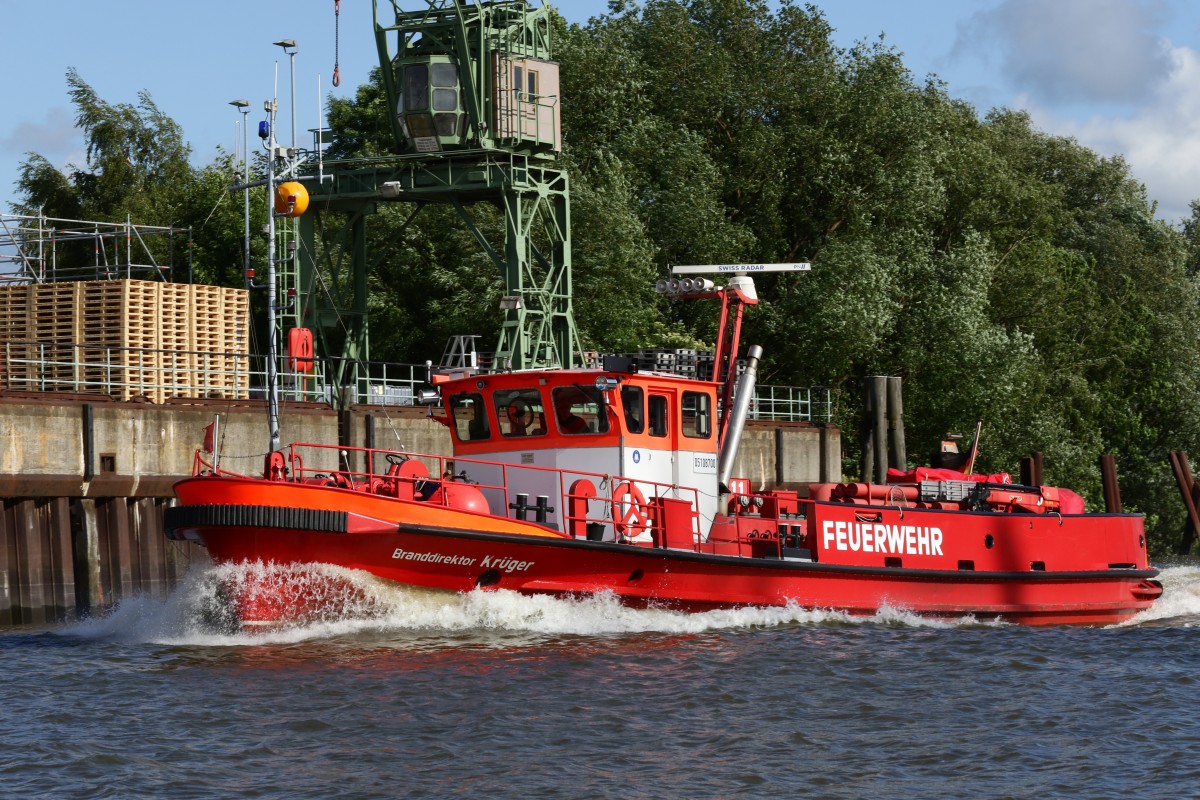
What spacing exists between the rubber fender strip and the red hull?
10 mm

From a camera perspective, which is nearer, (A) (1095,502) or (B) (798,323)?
(B) (798,323)

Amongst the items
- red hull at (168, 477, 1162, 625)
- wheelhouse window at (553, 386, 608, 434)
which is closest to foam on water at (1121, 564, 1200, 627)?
red hull at (168, 477, 1162, 625)

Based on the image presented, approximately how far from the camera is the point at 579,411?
19.0 meters

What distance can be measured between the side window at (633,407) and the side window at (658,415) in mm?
147

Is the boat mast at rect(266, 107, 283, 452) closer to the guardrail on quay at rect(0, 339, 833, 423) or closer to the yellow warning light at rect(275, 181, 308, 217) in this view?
the yellow warning light at rect(275, 181, 308, 217)

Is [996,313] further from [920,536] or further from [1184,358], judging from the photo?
[920,536]

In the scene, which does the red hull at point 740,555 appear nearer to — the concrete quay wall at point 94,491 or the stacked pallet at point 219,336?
the concrete quay wall at point 94,491

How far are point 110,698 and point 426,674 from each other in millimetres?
2852

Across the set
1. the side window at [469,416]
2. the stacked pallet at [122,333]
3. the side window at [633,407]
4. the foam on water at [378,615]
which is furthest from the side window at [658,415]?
the stacked pallet at [122,333]

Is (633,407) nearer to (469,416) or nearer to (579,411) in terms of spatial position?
(579,411)

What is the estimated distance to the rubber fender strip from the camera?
1616 centimetres

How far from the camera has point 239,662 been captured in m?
15.8

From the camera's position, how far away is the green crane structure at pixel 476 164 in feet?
105

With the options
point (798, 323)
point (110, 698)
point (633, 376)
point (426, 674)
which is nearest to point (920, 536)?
point (633, 376)
